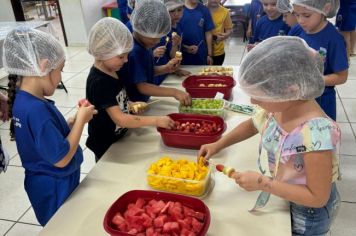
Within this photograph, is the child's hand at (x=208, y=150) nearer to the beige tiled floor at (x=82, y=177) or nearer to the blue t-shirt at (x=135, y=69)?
the blue t-shirt at (x=135, y=69)

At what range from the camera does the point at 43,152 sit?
3.50ft

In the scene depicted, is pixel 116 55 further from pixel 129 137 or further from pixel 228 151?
pixel 228 151

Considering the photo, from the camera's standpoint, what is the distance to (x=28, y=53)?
1.10 meters

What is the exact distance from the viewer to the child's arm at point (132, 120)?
1364 millimetres

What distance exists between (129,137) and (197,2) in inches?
54.8

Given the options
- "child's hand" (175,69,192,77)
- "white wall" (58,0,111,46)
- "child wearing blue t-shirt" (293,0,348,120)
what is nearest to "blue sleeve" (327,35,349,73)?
"child wearing blue t-shirt" (293,0,348,120)

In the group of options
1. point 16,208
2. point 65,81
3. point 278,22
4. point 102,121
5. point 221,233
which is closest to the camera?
point 221,233

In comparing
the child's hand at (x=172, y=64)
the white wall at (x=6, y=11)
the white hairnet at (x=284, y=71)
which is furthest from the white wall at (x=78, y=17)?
the white hairnet at (x=284, y=71)

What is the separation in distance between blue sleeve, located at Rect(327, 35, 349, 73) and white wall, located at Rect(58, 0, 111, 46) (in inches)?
166

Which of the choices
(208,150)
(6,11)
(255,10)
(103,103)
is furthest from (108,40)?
(6,11)

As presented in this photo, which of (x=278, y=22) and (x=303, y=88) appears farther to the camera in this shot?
(x=278, y=22)

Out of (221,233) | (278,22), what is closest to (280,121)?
(221,233)

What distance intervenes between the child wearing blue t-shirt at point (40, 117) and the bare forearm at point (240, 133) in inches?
20.2

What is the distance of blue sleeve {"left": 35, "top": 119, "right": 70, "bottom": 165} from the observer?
1051mm
